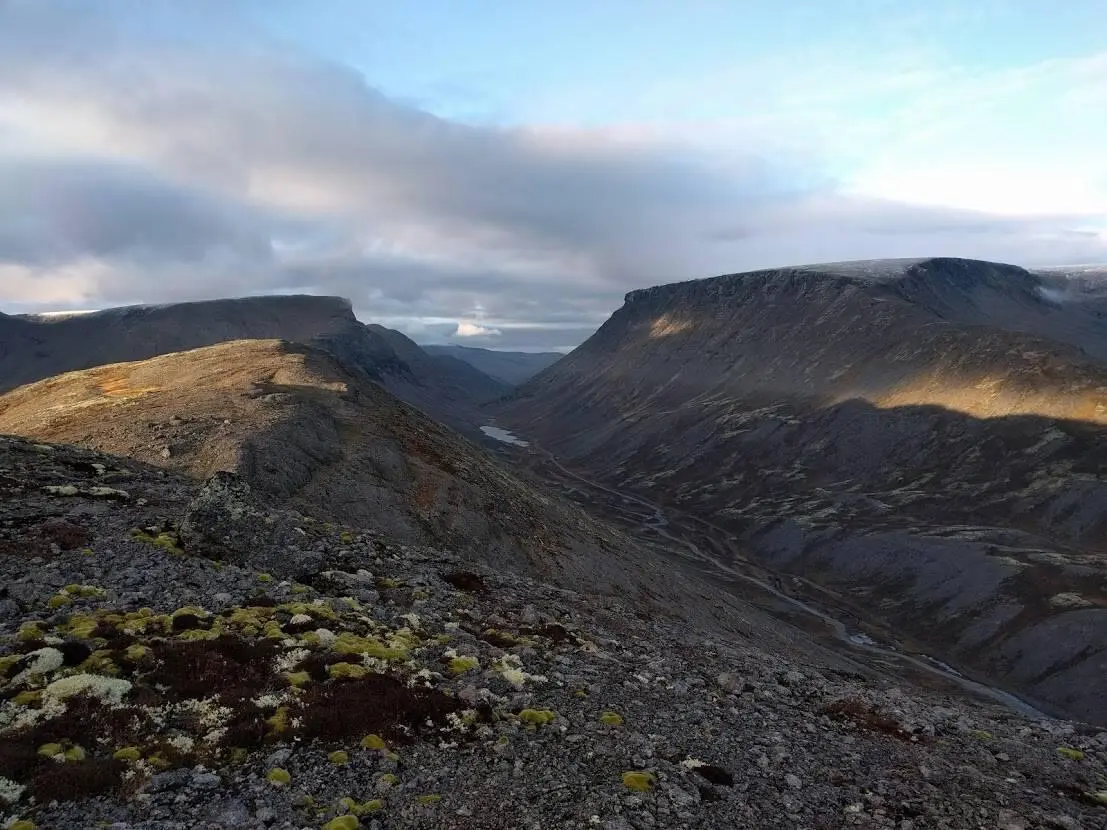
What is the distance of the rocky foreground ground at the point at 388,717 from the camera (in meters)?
14.9

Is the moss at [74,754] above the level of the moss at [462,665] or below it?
above

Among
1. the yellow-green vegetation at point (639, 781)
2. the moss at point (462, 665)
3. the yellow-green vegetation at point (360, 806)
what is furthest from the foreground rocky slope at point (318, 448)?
the yellow-green vegetation at point (639, 781)

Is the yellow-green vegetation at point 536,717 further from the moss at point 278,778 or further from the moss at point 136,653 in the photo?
the moss at point 136,653

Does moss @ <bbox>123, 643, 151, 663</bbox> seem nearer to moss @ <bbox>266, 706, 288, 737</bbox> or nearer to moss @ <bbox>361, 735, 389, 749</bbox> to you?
moss @ <bbox>266, 706, 288, 737</bbox>

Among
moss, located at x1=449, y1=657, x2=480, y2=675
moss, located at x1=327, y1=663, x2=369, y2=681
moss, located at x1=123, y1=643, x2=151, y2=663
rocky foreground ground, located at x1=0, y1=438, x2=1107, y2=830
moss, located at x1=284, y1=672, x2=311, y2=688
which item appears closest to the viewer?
rocky foreground ground, located at x1=0, y1=438, x2=1107, y2=830

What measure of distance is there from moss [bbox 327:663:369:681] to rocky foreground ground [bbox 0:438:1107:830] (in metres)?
0.08

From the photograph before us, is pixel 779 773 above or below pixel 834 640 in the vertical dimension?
above

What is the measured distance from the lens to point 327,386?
83.9 meters

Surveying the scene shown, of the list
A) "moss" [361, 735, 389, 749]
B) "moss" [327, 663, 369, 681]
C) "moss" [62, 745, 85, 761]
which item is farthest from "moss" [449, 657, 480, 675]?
"moss" [62, 745, 85, 761]

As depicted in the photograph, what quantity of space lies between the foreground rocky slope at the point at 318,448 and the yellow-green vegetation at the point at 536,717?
29096 mm

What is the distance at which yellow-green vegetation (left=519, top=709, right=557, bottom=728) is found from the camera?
1975 centimetres

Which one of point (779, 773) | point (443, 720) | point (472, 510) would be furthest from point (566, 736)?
point (472, 510)

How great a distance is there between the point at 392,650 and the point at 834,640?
361ft

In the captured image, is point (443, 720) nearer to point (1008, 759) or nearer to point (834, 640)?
point (1008, 759)
